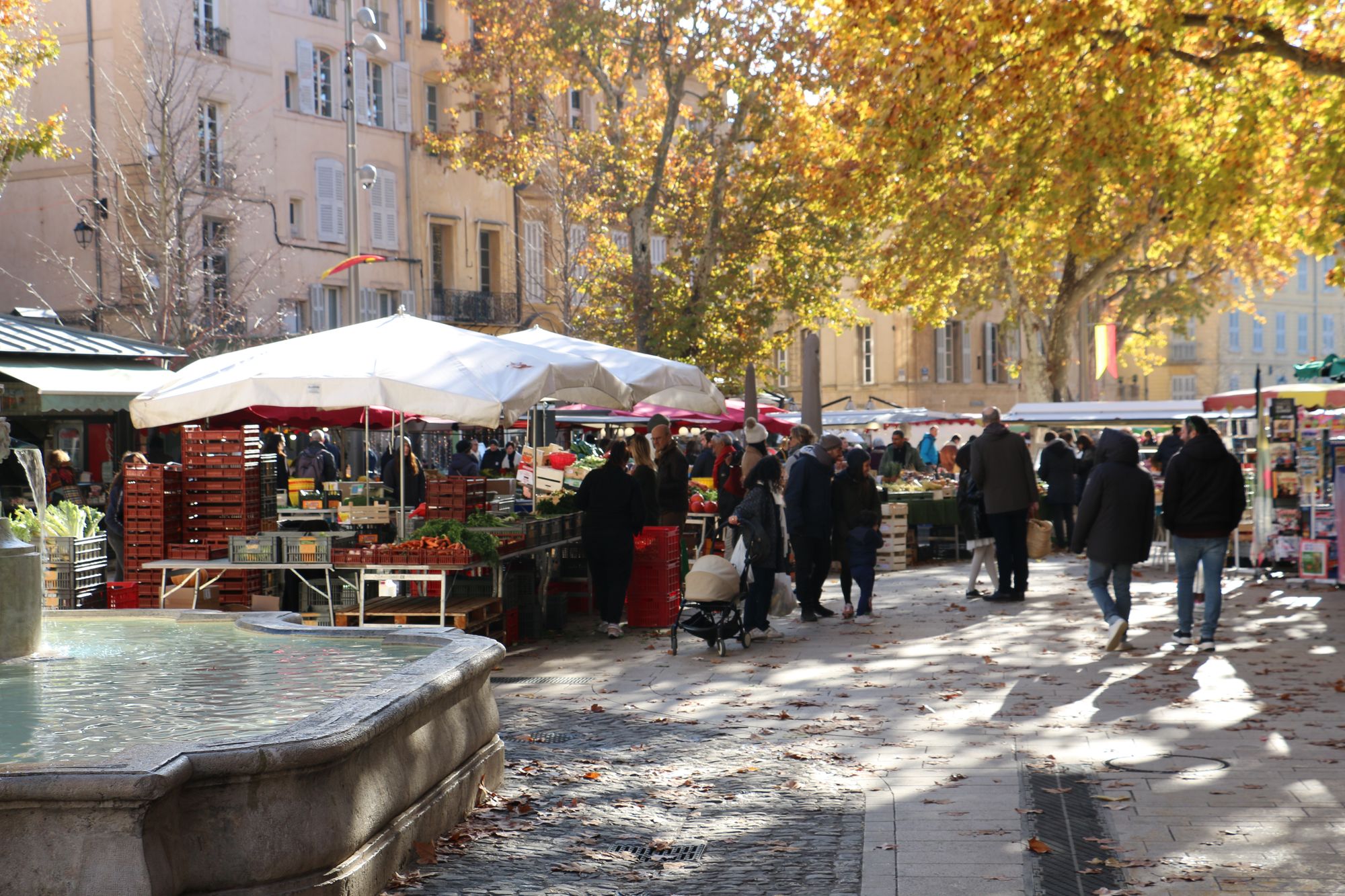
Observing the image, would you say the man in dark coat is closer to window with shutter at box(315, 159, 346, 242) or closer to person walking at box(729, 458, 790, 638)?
person walking at box(729, 458, 790, 638)

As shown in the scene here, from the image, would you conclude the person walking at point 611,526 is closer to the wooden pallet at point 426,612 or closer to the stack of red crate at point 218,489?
the wooden pallet at point 426,612

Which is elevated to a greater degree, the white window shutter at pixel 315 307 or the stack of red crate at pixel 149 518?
the white window shutter at pixel 315 307

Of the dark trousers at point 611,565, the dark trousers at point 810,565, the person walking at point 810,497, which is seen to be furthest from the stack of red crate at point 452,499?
the dark trousers at point 810,565

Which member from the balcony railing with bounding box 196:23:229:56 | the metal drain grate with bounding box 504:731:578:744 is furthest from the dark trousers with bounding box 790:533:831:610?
the balcony railing with bounding box 196:23:229:56

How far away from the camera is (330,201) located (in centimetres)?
3625

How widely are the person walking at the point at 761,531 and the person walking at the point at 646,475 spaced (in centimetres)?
180

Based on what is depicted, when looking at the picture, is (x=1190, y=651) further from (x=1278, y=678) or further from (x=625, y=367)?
(x=625, y=367)

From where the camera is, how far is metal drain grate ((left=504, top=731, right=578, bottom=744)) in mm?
8391

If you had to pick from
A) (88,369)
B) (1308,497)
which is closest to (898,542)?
(1308,497)

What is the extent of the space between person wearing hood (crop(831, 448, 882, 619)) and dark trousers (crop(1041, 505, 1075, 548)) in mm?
7467

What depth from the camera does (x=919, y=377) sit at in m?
57.3

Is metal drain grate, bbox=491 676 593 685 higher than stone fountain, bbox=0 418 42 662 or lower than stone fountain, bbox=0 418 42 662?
lower

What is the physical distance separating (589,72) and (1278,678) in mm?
22480

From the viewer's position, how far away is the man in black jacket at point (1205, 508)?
11.4 m
